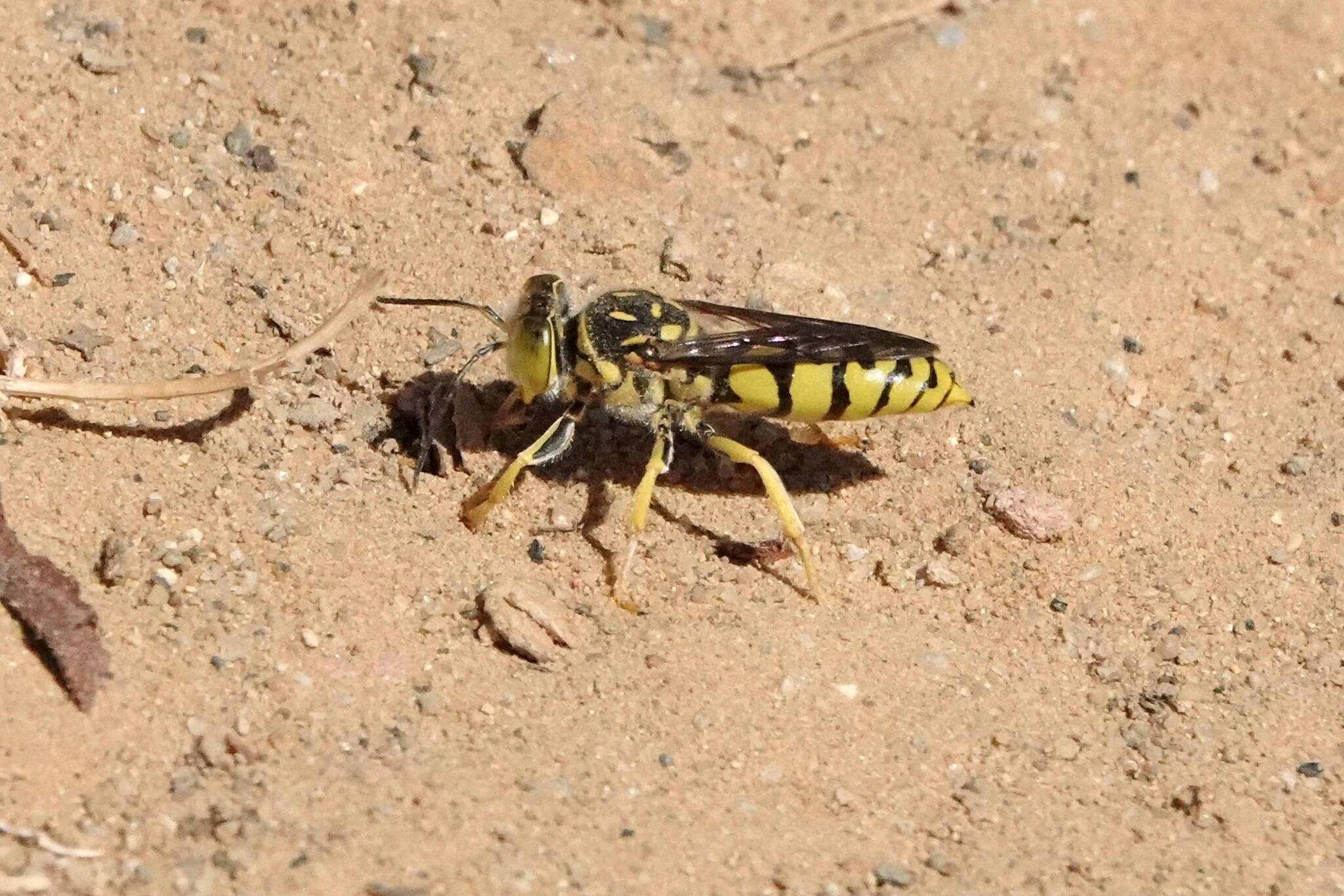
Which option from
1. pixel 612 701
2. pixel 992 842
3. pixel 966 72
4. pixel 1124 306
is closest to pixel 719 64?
pixel 966 72

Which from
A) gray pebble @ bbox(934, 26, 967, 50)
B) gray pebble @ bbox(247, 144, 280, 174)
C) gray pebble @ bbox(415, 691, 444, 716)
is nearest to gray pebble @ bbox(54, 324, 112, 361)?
gray pebble @ bbox(247, 144, 280, 174)

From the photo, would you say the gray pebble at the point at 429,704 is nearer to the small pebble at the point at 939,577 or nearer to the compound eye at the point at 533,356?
the compound eye at the point at 533,356

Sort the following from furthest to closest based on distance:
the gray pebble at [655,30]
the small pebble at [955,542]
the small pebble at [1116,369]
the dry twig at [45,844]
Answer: the gray pebble at [655,30], the small pebble at [1116,369], the small pebble at [955,542], the dry twig at [45,844]

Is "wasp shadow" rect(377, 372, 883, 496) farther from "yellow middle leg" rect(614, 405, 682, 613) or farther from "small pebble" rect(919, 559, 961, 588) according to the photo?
"small pebble" rect(919, 559, 961, 588)

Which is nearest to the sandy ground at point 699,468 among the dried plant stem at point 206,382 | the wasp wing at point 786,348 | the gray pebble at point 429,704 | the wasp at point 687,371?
the gray pebble at point 429,704

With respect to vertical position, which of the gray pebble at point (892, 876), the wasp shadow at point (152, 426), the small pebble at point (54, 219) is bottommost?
Answer: the gray pebble at point (892, 876)
